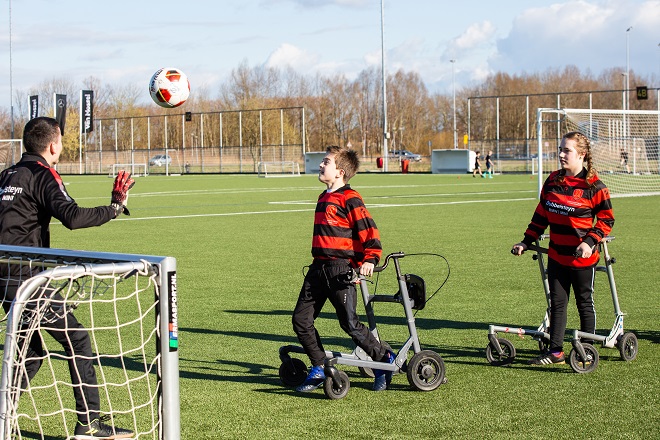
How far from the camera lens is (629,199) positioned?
96.9 feet

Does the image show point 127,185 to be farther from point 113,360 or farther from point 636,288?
point 636,288

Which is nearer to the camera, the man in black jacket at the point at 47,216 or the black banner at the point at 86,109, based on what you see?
the man in black jacket at the point at 47,216

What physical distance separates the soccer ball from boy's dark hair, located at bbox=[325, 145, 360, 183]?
8.52 meters

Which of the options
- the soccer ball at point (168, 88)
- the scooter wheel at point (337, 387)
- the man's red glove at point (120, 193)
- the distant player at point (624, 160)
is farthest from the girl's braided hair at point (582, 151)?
the distant player at point (624, 160)

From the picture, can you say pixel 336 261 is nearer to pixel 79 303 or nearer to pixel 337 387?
pixel 337 387

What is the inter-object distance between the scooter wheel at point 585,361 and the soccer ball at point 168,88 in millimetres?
9158

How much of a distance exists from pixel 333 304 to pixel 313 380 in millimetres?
530

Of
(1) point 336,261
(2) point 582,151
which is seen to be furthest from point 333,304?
(2) point 582,151

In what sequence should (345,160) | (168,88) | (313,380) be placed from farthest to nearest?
1. (168,88)
2. (345,160)
3. (313,380)

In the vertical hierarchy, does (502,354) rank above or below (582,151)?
below

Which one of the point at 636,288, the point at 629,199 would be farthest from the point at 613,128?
the point at 636,288

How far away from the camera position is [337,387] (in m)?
6.18

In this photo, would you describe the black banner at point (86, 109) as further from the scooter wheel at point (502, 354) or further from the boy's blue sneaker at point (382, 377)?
the boy's blue sneaker at point (382, 377)

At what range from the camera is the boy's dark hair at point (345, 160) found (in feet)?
20.8
